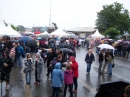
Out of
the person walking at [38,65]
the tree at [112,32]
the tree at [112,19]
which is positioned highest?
the tree at [112,19]

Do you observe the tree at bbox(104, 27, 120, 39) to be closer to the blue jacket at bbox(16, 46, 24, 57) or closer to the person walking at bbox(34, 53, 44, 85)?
Answer: the blue jacket at bbox(16, 46, 24, 57)

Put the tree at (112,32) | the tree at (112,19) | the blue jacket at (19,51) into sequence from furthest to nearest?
1. the tree at (112,19)
2. the tree at (112,32)
3. the blue jacket at (19,51)

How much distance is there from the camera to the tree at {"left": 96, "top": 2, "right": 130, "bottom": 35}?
2055 inches

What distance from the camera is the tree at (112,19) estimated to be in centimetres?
5219

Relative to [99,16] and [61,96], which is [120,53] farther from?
[99,16]

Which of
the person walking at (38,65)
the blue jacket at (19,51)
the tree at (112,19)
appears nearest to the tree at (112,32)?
the tree at (112,19)

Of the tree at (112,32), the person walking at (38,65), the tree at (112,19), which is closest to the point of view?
the person walking at (38,65)

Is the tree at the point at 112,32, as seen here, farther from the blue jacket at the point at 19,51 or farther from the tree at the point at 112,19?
the blue jacket at the point at 19,51

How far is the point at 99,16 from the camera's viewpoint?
5381cm

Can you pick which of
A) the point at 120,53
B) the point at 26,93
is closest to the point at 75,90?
the point at 26,93

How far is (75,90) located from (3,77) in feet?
10.5

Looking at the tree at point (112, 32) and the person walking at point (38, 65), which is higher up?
the tree at point (112, 32)

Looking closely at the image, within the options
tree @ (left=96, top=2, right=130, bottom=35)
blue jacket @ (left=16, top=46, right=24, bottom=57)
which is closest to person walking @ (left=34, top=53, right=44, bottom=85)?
blue jacket @ (left=16, top=46, right=24, bottom=57)

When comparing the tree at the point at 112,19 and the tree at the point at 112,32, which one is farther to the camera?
the tree at the point at 112,19
